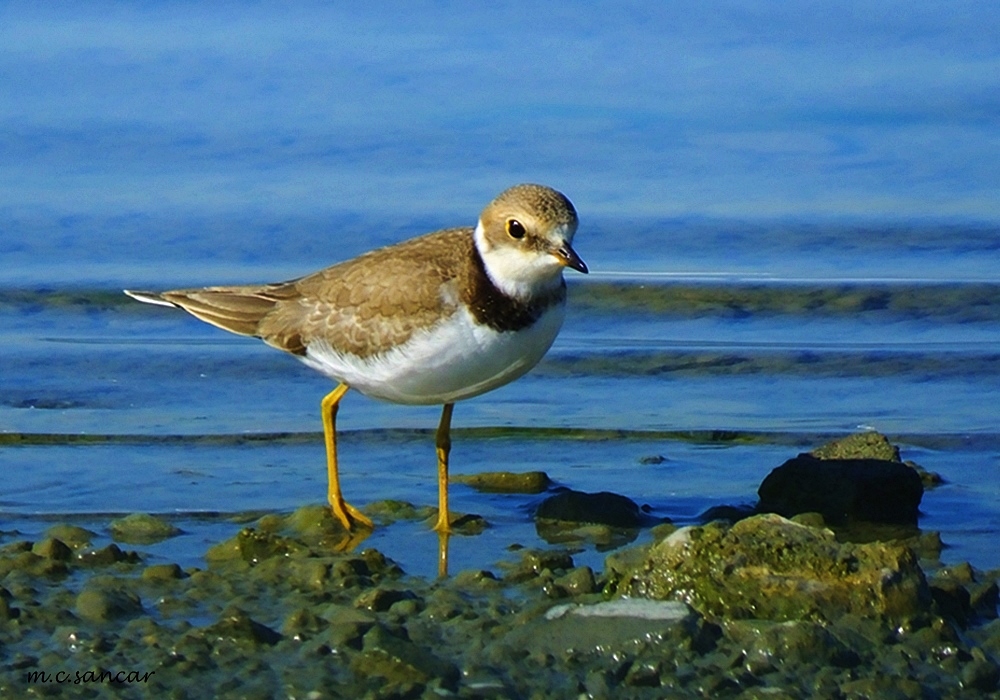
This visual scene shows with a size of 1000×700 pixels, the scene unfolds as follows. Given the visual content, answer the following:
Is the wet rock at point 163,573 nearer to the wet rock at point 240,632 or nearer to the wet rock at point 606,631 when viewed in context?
the wet rock at point 240,632

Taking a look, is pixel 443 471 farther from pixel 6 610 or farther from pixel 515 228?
pixel 6 610

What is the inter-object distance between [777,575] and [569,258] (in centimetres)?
145

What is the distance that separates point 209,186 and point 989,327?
472 cm

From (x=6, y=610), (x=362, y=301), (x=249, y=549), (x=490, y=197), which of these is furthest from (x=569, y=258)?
(x=490, y=197)

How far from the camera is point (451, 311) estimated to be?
5789mm

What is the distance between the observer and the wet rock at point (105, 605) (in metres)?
4.83

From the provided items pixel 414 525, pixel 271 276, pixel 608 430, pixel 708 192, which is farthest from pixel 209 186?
pixel 414 525

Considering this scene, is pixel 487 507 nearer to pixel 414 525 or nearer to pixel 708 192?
pixel 414 525

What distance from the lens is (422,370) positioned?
5.85 metres

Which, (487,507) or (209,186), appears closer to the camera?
(487,507)

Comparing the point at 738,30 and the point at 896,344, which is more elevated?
the point at 738,30

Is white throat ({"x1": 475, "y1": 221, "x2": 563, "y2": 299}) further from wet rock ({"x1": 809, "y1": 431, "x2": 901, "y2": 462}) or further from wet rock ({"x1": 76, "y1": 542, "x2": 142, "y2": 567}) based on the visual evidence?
wet rock ({"x1": 76, "y1": 542, "x2": 142, "y2": 567})

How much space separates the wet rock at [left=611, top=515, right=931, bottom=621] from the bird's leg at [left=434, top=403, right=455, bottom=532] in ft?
3.86

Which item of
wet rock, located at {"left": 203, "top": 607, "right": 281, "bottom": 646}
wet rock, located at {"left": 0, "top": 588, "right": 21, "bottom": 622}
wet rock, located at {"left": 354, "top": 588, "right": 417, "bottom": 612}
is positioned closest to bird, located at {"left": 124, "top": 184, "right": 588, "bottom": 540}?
wet rock, located at {"left": 354, "top": 588, "right": 417, "bottom": 612}
